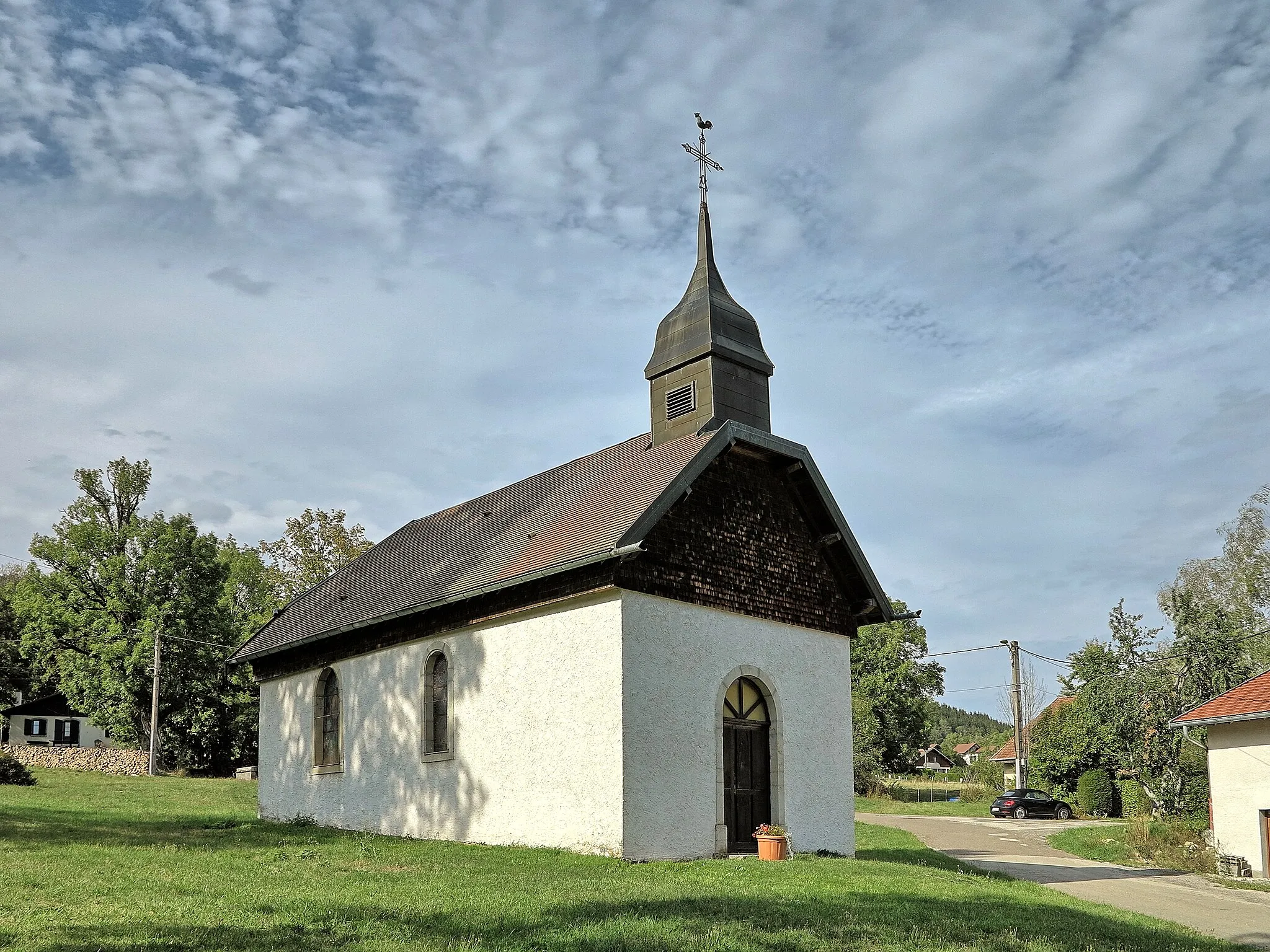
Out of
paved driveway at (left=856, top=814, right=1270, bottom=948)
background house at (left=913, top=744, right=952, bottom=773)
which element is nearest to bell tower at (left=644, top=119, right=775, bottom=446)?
paved driveway at (left=856, top=814, right=1270, bottom=948)

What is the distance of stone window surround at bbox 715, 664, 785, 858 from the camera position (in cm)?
1755

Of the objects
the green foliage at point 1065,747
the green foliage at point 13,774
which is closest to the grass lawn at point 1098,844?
the green foliage at point 1065,747

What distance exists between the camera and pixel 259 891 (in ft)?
38.5

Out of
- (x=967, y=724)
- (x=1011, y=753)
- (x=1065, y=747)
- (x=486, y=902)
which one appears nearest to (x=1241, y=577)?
(x=1065, y=747)

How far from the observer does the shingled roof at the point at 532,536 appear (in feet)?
56.2

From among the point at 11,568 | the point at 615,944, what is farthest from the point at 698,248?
Answer: the point at 11,568

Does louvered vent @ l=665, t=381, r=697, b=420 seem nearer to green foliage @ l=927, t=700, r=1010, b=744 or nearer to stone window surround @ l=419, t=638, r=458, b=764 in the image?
stone window surround @ l=419, t=638, r=458, b=764

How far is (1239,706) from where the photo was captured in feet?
87.5

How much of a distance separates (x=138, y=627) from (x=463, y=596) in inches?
1355

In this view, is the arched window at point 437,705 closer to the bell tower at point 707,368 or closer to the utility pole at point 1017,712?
the bell tower at point 707,368

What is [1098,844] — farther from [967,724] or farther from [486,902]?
[967,724]

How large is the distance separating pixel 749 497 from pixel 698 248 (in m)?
5.99

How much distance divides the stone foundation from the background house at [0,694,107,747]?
15739 millimetres

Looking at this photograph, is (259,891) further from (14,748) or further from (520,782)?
(14,748)
